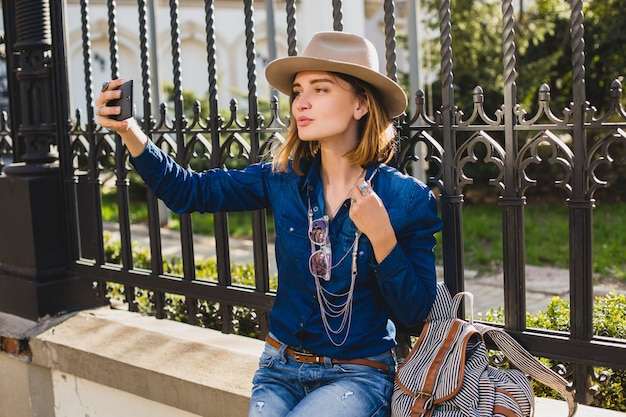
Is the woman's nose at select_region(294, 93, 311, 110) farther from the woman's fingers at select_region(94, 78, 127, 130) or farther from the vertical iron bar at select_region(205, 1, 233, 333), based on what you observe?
the vertical iron bar at select_region(205, 1, 233, 333)

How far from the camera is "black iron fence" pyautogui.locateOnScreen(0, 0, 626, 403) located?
2.44m

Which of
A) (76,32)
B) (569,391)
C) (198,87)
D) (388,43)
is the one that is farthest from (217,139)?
(198,87)

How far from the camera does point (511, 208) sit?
2.60m

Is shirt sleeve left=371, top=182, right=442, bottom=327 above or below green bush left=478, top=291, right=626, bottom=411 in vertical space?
above

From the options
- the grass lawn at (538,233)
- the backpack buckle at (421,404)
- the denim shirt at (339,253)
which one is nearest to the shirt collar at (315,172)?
the denim shirt at (339,253)

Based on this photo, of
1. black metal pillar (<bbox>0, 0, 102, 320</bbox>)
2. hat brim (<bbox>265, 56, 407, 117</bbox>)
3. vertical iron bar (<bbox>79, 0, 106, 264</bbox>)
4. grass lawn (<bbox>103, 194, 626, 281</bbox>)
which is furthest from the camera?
grass lawn (<bbox>103, 194, 626, 281</bbox>)

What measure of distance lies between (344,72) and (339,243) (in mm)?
528

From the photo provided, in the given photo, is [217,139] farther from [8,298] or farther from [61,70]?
[8,298]

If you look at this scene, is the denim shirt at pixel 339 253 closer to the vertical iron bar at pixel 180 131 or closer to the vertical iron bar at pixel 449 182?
the vertical iron bar at pixel 449 182

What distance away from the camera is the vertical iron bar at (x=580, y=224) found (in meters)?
2.41

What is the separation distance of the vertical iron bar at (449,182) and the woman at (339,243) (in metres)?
0.18

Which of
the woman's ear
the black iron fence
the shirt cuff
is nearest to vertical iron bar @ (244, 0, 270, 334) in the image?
the black iron fence

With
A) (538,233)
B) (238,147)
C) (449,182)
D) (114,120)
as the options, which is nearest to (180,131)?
(238,147)

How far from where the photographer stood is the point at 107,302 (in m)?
4.27
